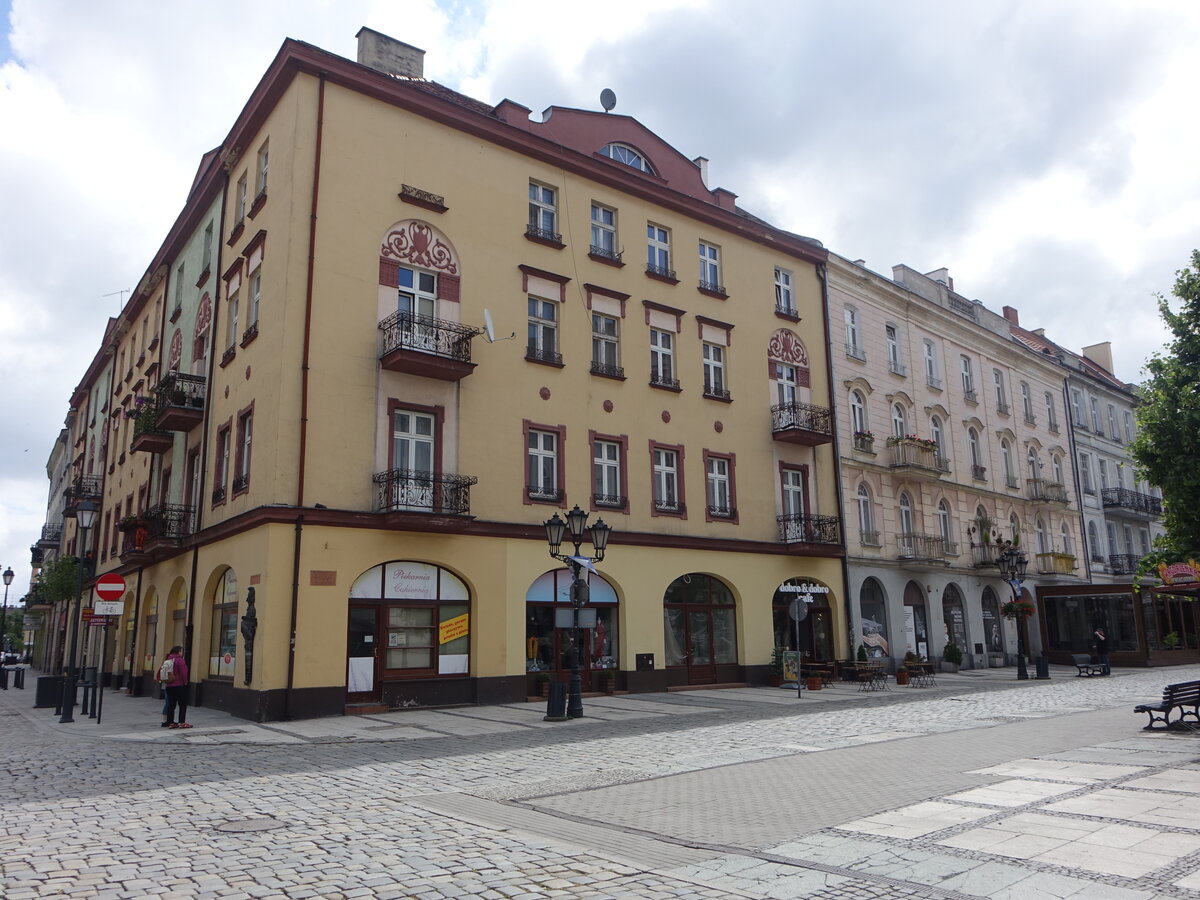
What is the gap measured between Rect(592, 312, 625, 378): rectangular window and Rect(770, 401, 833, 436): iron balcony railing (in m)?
6.46

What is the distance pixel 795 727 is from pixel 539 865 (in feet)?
35.5

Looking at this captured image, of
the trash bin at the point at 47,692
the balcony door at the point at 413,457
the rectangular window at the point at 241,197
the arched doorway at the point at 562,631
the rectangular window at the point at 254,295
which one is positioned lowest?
the trash bin at the point at 47,692

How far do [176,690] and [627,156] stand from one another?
19.9 m

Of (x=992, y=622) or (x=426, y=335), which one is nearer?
(x=426, y=335)

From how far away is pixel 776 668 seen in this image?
93.2 ft

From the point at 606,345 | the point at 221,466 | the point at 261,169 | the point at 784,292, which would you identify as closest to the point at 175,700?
the point at 221,466

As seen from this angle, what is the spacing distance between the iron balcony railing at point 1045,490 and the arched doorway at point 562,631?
25265 mm

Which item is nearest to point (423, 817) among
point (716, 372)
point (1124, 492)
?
point (716, 372)

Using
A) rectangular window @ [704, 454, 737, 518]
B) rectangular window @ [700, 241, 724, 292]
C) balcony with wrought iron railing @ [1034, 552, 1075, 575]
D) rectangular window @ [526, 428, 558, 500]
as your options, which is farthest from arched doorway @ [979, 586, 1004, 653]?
rectangular window @ [526, 428, 558, 500]

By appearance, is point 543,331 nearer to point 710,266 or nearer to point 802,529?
point 710,266

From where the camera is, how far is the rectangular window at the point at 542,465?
24.1m

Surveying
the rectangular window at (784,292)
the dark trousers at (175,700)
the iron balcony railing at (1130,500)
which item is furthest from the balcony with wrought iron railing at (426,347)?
the iron balcony railing at (1130,500)

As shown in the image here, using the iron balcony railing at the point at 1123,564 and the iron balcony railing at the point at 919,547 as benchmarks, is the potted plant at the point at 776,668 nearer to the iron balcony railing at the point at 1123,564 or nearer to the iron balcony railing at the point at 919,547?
the iron balcony railing at the point at 919,547

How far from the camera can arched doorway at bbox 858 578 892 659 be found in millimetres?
31734
